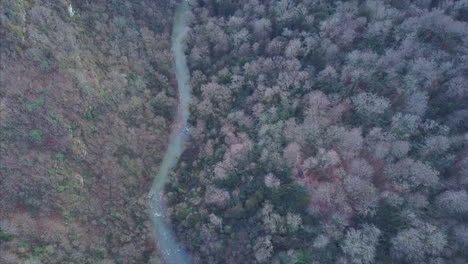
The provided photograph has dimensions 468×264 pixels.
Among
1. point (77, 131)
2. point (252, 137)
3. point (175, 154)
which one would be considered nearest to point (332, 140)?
point (252, 137)

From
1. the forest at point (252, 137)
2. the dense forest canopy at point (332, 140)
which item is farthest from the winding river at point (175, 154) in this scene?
the dense forest canopy at point (332, 140)

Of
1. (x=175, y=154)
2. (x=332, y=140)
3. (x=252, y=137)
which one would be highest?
(x=332, y=140)

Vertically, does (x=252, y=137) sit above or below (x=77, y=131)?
below

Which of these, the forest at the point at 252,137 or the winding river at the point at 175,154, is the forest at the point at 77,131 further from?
the winding river at the point at 175,154

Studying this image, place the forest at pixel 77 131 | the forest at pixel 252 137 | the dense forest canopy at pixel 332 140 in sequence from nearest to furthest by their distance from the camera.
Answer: the dense forest canopy at pixel 332 140, the forest at pixel 252 137, the forest at pixel 77 131

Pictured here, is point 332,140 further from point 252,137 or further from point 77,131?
point 77,131
